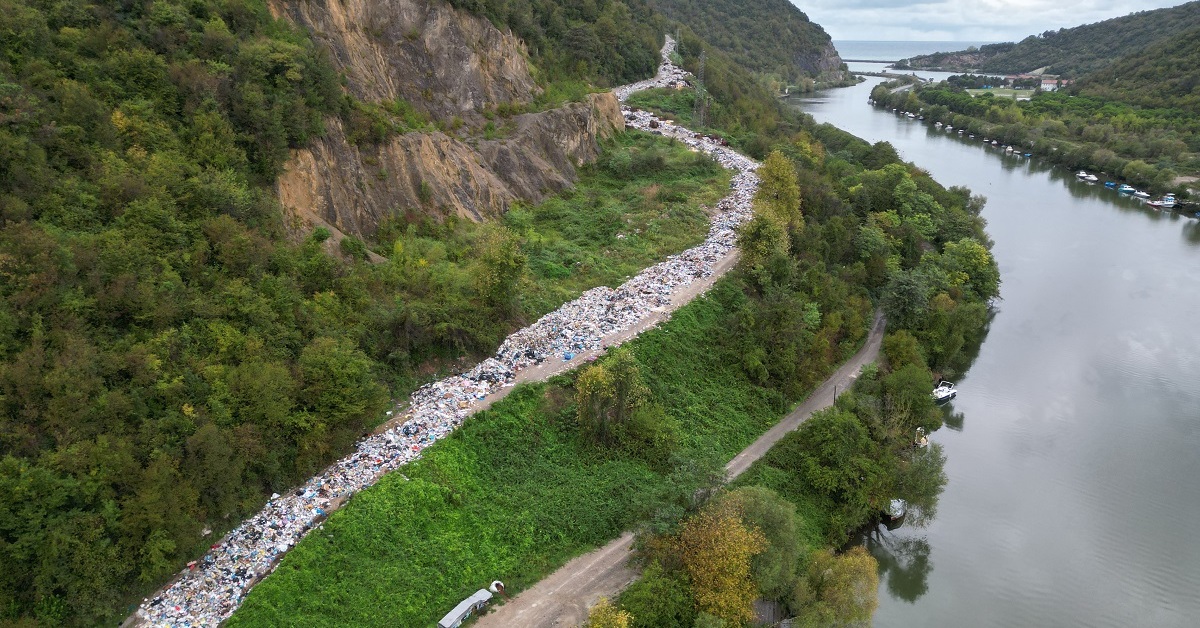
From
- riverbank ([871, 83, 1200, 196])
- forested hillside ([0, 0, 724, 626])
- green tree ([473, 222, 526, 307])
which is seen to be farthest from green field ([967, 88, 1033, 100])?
forested hillside ([0, 0, 724, 626])

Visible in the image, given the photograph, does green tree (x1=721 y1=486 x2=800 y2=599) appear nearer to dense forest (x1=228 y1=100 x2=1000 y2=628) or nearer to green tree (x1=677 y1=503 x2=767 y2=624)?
dense forest (x1=228 y1=100 x2=1000 y2=628)

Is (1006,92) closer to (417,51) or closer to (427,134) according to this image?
(417,51)

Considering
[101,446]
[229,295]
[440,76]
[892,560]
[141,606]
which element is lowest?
[892,560]

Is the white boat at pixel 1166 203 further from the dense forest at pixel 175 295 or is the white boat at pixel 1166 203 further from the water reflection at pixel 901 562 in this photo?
the water reflection at pixel 901 562

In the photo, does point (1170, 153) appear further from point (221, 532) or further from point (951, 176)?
point (221, 532)

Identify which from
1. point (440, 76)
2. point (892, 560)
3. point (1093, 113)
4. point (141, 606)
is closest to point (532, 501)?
point (141, 606)

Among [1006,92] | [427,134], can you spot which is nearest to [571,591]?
[427,134]
